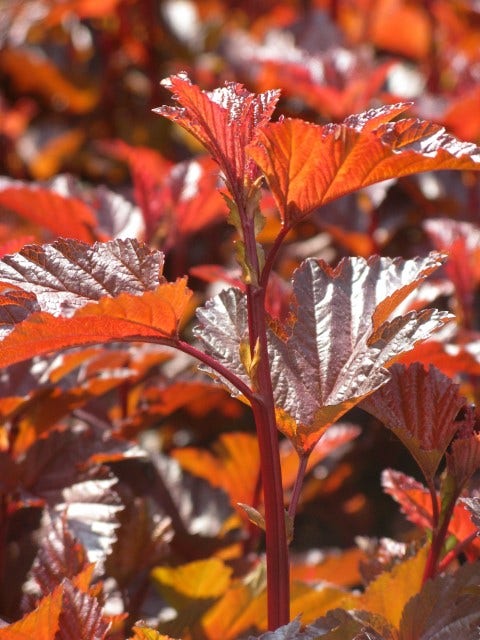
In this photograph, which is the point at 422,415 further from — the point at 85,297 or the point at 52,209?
the point at 52,209

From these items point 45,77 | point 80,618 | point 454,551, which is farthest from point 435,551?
point 45,77

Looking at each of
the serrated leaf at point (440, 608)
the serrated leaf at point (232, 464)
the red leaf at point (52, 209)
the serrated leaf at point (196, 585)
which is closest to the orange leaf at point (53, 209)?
the red leaf at point (52, 209)

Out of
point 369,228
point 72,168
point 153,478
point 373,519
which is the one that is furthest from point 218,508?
point 72,168

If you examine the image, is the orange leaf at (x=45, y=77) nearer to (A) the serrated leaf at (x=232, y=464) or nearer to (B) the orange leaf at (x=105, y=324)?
(A) the serrated leaf at (x=232, y=464)

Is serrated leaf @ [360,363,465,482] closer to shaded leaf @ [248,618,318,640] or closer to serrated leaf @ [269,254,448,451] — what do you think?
serrated leaf @ [269,254,448,451]

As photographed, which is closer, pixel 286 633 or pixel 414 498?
pixel 286 633

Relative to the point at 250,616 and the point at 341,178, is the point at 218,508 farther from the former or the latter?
the point at 341,178
